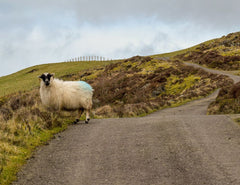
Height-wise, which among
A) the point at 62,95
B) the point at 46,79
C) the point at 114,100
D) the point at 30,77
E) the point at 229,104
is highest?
the point at 46,79

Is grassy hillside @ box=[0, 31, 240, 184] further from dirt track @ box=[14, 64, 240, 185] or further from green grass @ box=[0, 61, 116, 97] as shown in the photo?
green grass @ box=[0, 61, 116, 97]

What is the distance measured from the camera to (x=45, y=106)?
44.7 ft

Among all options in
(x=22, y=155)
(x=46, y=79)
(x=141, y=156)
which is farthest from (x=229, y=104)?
(x=22, y=155)

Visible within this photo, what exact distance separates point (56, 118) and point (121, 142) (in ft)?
14.5

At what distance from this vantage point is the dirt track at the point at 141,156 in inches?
250

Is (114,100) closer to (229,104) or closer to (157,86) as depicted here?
(157,86)

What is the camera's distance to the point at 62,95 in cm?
1332

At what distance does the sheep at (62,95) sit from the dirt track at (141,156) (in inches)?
78.9

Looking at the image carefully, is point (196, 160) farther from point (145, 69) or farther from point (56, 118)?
point (145, 69)

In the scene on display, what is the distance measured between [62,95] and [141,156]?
21.4 ft

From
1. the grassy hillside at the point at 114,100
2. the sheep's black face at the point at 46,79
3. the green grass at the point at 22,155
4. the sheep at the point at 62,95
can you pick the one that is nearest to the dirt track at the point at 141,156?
the green grass at the point at 22,155

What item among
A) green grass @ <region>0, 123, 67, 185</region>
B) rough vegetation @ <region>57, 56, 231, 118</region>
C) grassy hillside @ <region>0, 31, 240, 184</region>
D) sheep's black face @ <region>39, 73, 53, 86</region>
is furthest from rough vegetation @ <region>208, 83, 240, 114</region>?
sheep's black face @ <region>39, 73, 53, 86</region>

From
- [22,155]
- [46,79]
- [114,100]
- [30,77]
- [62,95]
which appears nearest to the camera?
[22,155]

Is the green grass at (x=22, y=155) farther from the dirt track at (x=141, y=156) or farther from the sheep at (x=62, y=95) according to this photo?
the sheep at (x=62, y=95)
